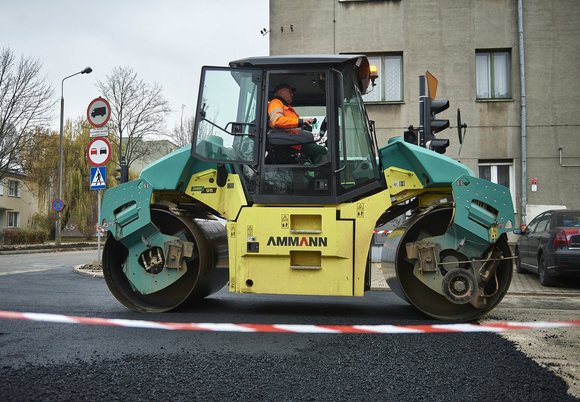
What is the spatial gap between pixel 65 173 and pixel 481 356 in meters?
42.4

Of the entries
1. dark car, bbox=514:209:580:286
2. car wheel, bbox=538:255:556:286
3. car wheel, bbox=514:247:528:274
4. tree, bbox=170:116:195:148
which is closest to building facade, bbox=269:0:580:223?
car wheel, bbox=514:247:528:274

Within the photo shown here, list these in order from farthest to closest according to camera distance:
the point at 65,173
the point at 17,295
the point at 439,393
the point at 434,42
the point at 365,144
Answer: the point at 65,173 → the point at 434,42 → the point at 17,295 → the point at 365,144 → the point at 439,393

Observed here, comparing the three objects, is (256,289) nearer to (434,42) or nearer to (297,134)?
(297,134)

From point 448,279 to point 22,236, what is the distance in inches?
1289

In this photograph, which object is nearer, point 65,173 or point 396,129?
point 396,129

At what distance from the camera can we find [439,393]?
320 centimetres

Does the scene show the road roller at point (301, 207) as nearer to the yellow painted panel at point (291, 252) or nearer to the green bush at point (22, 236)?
the yellow painted panel at point (291, 252)

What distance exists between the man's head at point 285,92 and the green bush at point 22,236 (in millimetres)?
30798

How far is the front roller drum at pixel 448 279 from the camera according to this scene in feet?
18.5

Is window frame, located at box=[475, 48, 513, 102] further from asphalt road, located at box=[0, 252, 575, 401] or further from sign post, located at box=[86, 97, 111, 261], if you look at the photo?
asphalt road, located at box=[0, 252, 575, 401]

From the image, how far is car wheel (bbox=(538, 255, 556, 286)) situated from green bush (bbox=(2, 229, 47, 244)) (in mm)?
29881

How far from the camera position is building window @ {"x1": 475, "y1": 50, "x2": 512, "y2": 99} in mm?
15836

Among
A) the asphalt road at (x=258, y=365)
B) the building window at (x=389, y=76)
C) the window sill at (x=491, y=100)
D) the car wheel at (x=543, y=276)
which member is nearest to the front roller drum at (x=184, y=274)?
the asphalt road at (x=258, y=365)

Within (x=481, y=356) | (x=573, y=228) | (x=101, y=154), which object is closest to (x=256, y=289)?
(x=481, y=356)
